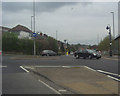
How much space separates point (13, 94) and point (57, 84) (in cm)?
240

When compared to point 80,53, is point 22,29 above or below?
above

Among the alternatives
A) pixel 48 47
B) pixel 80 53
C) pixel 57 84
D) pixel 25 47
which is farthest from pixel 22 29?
pixel 57 84

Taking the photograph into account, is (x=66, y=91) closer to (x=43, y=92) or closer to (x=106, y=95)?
(x=43, y=92)

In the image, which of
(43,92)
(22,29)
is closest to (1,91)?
(43,92)

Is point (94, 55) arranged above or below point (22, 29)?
below

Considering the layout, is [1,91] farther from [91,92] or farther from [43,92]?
[91,92]

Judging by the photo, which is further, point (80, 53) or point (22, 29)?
point (22, 29)

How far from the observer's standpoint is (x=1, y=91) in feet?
23.4

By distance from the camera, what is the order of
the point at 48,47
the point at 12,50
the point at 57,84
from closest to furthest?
the point at 57,84 → the point at 12,50 → the point at 48,47

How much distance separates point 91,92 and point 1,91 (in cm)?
339

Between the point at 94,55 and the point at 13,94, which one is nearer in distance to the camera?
the point at 13,94

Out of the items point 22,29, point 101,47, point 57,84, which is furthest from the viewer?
point 22,29

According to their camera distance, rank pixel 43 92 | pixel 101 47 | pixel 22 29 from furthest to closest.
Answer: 1. pixel 22 29
2. pixel 101 47
3. pixel 43 92

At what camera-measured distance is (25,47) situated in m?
47.3
